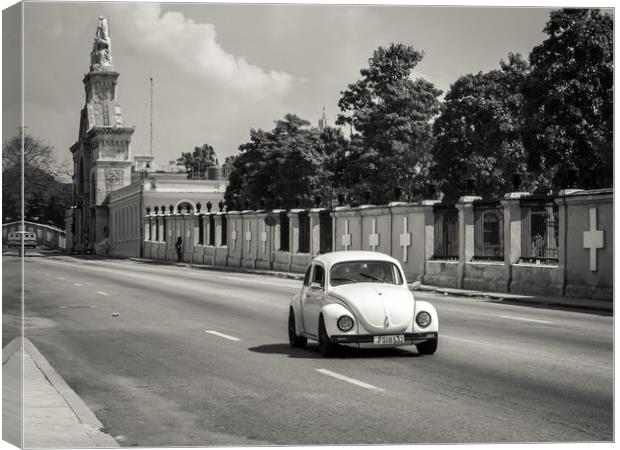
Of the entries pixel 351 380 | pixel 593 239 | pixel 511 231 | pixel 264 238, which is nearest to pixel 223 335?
pixel 351 380

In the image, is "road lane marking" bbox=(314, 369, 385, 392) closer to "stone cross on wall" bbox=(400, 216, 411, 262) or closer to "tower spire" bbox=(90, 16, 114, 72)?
"tower spire" bbox=(90, 16, 114, 72)

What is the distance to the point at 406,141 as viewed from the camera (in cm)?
5762

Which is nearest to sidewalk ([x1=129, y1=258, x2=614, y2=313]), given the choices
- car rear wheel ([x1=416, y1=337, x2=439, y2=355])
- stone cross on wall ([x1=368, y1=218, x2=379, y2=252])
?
stone cross on wall ([x1=368, y1=218, x2=379, y2=252])

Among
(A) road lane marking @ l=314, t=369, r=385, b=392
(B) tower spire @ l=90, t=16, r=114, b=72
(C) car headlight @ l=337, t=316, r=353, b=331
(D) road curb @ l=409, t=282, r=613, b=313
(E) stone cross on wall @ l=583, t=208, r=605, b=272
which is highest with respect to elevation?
(B) tower spire @ l=90, t=16, r=114, b=72

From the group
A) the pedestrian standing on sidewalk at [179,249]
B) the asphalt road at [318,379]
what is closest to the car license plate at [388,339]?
the asphalt road at [318,379]

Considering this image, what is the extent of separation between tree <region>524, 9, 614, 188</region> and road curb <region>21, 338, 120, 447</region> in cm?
1918

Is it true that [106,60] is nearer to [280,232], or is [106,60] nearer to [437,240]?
[437,240]

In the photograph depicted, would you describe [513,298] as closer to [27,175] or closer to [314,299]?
[314,299]

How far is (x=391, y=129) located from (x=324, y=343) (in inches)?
1584

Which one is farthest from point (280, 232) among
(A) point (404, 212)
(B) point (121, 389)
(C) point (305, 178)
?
(B) point (121, 389)

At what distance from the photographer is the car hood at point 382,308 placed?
14484 millimetres

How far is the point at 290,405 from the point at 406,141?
47.3 metres

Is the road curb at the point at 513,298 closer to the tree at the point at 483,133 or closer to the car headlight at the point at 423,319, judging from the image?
the car headlight at the point at 423,319

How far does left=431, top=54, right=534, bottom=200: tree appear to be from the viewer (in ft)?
150
